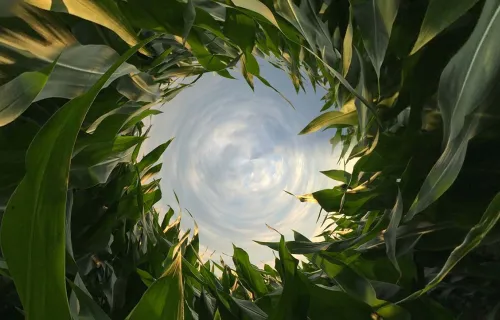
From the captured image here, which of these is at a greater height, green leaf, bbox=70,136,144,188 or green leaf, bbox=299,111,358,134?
green leaf, bbox=299,111,358,134

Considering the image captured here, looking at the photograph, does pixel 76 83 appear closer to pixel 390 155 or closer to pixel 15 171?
pixel 15 171

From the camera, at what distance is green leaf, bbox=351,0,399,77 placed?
11.5 inches

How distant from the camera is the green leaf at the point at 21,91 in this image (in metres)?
0.27

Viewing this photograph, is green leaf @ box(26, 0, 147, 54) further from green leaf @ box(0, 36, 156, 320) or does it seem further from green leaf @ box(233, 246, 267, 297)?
green leaf @ box(233, 246, 267, 297)

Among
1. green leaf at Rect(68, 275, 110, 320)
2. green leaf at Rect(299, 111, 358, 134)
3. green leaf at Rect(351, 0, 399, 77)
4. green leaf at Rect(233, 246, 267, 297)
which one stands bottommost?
green leaf at Rect(68, 275, 110, 320)

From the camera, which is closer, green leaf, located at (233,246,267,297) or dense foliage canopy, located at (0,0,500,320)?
dense foliage canopy, located at (0,0,500,320)

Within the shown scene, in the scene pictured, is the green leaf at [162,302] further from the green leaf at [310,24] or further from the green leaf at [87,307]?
the green leaf at [310,24]

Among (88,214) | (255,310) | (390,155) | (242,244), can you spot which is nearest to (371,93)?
(390,155)

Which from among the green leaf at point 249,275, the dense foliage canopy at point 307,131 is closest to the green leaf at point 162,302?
the dense foliage canopy at point 307,131

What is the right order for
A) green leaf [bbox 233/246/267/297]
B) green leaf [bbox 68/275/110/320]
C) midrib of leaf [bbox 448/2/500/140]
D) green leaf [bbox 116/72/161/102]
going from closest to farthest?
midrib of leaf [bbox 448/2/500/140]
green leaf [bbox 68/275/110/320]
green leaf [bbox 116/72/161/102]
green leaf [bbox 233/246/267/297]

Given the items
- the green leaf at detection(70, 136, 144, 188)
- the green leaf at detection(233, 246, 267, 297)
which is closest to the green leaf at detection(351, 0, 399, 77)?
the green leaf at detection(70, 136, 144, 188)

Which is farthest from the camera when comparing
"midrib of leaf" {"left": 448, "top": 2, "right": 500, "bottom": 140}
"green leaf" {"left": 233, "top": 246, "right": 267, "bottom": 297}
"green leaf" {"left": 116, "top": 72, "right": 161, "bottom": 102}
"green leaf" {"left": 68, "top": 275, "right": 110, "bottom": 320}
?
"green leaf" {"left": 233, "top": 246, "right": 267, "bottom": 297}

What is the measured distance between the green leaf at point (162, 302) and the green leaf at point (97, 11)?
0.18 m

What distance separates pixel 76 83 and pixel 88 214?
0.63 ft
